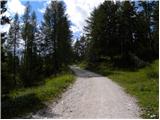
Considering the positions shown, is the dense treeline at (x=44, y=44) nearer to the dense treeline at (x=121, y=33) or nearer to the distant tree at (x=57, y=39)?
the distant tree at (x=57, y=39)

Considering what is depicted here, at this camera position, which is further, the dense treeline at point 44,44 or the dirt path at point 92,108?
the dense treeline at point 44,44

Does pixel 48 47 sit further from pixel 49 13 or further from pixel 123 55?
pixel 123 55

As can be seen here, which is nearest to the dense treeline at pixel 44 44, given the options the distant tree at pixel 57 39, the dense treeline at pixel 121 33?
the distant tree at pixel 57 39

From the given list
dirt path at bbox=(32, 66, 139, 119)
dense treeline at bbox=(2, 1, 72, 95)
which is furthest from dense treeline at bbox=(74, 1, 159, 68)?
dirt path at bbox=(32, 66, 139, 119)

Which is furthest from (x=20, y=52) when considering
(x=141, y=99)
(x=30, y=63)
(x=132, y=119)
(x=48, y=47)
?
(x=132, y=119)

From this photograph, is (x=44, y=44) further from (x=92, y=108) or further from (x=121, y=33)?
(x=92, y=108)

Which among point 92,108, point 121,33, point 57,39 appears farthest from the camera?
point 121,33

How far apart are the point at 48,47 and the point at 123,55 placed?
1096 centimetres

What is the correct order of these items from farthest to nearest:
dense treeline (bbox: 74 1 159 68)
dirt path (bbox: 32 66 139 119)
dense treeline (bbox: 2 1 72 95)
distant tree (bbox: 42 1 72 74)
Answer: dense treeline (bbox: 74 1 159 68), distant tree (bbox: 42 1 72 74), dense treeline (bbox: 2 1 72 95), dirt path (bbox: 32 66 139 119)

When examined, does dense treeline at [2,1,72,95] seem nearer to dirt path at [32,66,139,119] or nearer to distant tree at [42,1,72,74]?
distant tree at [42,1,72,74]

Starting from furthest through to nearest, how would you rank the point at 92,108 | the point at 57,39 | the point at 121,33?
the point at 121,33, the point at 57,39, the point at 92,108

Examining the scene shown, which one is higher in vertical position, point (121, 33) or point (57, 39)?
point (121, 33)

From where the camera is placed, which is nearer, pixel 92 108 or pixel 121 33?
pixel 92 108

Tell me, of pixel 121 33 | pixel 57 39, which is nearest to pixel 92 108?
pixel 57 39
